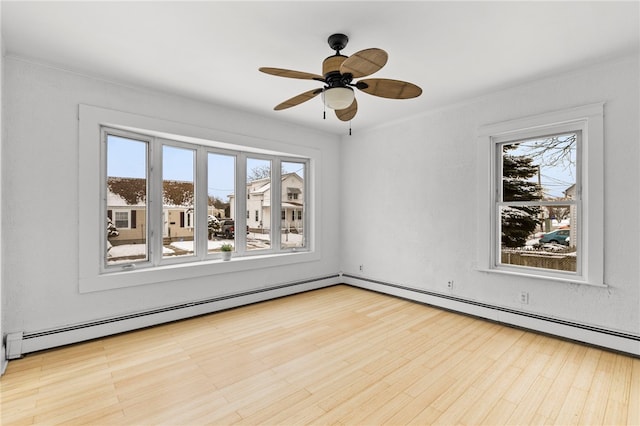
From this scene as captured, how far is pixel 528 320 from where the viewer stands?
3379 mm

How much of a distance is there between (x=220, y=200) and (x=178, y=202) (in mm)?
579

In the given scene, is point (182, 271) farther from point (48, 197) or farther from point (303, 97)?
point (303, 97)

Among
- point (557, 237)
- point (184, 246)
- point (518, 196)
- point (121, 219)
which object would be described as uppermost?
point (518, 196)

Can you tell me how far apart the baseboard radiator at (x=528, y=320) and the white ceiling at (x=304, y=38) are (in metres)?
2.49

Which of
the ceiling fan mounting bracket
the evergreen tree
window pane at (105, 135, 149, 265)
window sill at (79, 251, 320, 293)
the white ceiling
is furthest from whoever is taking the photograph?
the evergreen tree

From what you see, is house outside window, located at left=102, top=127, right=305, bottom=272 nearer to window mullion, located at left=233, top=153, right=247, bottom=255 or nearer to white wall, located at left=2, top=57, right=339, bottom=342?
window mullion, located at left=233, top=153, right=247, bottom=255

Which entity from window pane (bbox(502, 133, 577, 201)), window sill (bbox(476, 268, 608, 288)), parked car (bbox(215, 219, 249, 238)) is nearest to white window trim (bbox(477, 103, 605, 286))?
window sill (bbox(476, 268, 608, 288))

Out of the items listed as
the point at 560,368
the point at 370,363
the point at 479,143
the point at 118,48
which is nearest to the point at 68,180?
the point at 118,48

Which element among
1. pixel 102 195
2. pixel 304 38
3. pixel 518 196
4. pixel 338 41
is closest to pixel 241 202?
pixel 102 195

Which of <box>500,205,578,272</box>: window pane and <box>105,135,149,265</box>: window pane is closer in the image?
<box>500,205,578,272</box>: window pane

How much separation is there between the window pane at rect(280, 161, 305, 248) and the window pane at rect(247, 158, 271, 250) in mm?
265

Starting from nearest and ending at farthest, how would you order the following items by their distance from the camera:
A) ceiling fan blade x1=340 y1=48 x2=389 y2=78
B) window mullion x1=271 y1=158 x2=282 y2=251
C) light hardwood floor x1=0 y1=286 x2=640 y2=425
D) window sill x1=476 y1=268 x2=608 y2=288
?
ceiling fan blade x1=340 y1=48 x2=389 y2=78 < light hardwood floor x1=0 y1=286 x2=640 y2=425 < window sill x1=476 y1=268 x2=608 y2=288 < window mullion x1=271 y1=158 x2=282 y2=251

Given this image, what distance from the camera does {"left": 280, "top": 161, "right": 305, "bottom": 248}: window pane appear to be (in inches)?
202

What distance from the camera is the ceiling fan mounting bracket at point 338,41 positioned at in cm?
239
